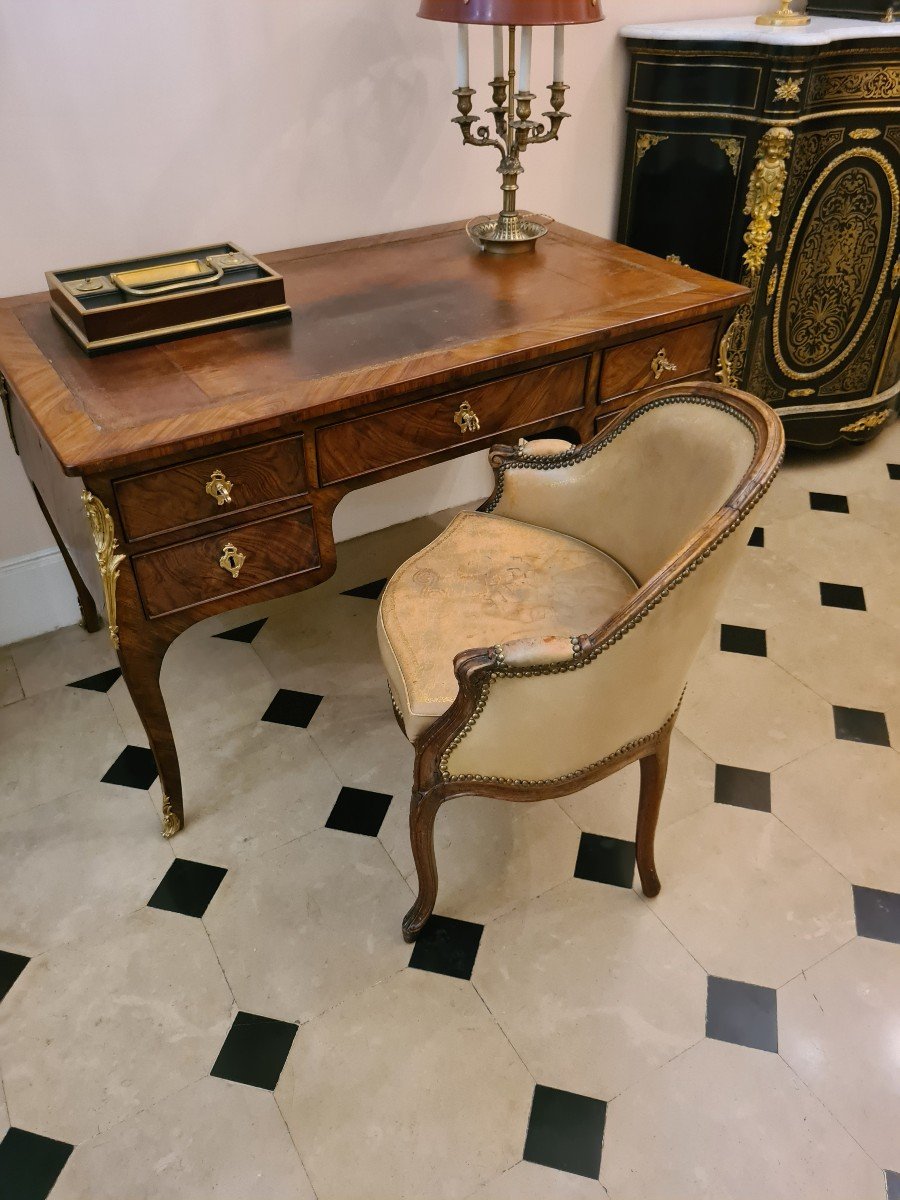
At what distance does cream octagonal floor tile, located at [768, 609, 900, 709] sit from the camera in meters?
2.16

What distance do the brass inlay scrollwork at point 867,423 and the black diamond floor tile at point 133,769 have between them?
96.8 inches

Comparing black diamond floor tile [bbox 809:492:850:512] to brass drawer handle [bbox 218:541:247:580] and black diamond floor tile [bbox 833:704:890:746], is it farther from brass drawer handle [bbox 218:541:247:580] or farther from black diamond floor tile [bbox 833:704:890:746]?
brass drawer handle [bbox 218:541:247:580]

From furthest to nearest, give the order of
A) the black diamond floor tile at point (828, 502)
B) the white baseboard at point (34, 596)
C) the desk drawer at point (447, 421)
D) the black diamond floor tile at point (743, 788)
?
the black diamond floor tile at point (828, 502) → the white baseboard at point (34, 596) → the black diamond floor tile at point (743, 788) → the desk drawer at point (447, 421)

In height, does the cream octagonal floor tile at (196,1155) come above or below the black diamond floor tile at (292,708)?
above

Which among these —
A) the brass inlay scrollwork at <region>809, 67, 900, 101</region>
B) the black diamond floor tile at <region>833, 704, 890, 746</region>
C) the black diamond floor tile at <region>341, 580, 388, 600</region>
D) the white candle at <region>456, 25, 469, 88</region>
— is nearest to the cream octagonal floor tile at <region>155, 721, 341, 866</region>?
the black diamond floor tile at <region>341, 580, 388, 600</region>

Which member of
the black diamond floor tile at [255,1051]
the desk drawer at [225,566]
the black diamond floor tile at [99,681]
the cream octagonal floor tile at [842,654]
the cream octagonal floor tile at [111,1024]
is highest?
the desk drawer at [225,566]

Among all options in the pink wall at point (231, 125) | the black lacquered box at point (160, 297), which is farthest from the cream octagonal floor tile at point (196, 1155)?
the pink wall at point (231, 125)

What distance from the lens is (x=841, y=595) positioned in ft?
8.10

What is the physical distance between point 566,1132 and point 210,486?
1181 millimetres

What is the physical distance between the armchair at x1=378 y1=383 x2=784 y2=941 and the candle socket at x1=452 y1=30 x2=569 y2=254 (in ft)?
2.01

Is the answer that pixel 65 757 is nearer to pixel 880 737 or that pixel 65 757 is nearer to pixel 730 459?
pixel 730 459

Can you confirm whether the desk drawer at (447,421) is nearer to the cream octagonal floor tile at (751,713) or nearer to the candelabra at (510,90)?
the candelabra at (510,90)

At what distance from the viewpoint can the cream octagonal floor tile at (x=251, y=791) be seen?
6.00ft

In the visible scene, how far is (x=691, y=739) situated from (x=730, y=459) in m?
0.89
